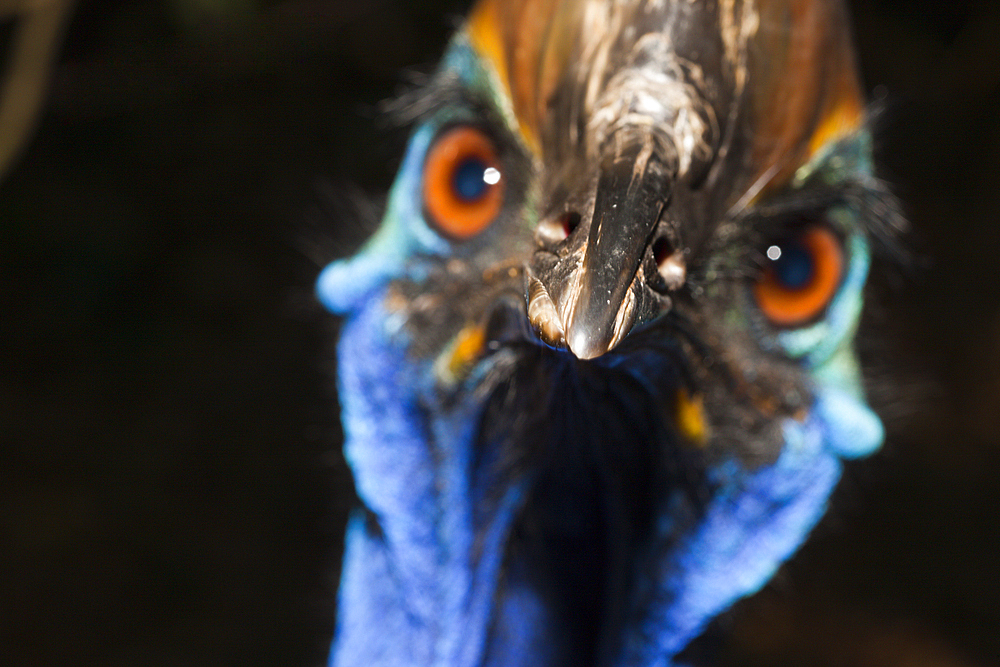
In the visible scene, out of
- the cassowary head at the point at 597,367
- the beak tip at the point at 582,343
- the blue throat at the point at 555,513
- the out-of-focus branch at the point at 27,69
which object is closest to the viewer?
the beak tip at the point at 582,343

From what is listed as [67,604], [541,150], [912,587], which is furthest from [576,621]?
[912,587]

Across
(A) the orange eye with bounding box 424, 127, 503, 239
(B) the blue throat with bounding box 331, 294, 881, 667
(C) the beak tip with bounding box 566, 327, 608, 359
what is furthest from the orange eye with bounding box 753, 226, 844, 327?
(C) the beak tip with bounding box 566, 327, 608, 359

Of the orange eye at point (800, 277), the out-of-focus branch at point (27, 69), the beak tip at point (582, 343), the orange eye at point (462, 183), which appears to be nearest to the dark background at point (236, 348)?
the out-of-focus branch at point (27, 69)

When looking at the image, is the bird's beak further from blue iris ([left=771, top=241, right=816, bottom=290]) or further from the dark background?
the dark background

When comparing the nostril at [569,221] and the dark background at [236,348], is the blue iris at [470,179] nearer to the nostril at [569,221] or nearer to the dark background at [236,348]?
the nostril at [569,221]

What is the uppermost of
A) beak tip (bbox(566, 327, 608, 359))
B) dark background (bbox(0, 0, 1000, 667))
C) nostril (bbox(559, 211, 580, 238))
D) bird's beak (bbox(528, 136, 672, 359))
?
dark background (bbox(0, 0, 1000, 667))

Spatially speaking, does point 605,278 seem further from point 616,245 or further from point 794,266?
point 794,266
